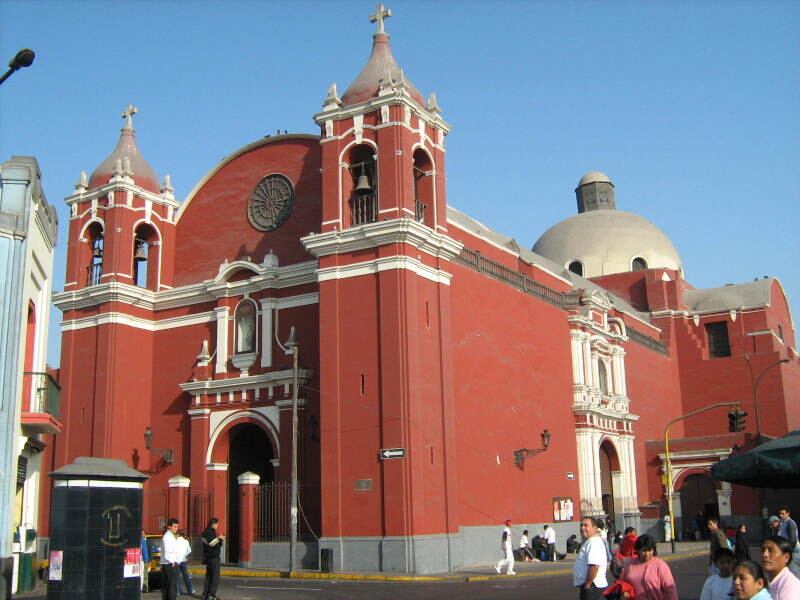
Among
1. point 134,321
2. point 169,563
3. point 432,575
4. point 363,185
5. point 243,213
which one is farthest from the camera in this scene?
point 243,213

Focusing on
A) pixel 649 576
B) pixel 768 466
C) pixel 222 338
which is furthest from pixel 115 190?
pixel 649 576

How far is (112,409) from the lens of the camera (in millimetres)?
28453

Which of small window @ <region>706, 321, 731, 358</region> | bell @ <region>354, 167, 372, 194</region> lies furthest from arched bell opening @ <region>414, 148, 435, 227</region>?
small window @ <region>706, 321, 731, 358</region>

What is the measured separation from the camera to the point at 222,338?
28.6 metres

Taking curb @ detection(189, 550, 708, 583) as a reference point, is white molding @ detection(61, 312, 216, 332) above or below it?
above

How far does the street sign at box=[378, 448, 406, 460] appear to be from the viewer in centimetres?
2312

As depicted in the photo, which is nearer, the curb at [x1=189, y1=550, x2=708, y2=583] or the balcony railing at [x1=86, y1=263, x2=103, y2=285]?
the curb at [x1=189, y1=550, x2=708, y2=583]

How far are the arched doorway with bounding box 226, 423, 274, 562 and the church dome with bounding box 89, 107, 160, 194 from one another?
9.17 metres

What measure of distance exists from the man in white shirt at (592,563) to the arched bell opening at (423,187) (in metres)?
16.9

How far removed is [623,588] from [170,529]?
976 cm

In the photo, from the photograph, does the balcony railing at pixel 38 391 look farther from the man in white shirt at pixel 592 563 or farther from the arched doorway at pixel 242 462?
the man in white shirt at pixel 592 563

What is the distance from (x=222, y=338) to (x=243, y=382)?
2.01 meters

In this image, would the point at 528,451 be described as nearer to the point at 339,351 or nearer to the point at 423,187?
the point at 339,351

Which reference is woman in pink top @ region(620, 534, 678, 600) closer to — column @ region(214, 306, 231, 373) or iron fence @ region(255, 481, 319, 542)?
iron fence @ region(255, 481, 319, 542)
